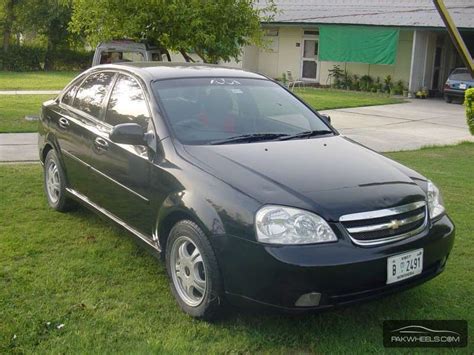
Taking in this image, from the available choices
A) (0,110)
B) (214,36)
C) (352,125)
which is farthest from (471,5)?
(0,110)

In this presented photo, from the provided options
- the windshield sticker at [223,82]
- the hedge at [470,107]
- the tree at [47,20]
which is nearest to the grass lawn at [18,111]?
the windshield sticker at [223,82]

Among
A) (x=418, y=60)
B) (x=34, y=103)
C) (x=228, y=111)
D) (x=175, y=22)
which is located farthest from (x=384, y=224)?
(x=418, y=60)

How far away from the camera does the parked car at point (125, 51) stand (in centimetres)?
1122

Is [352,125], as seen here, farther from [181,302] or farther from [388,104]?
[181,302]

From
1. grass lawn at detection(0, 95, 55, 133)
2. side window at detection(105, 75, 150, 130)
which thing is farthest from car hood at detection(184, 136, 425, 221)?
grass lawn at detection(0, 95, 55, 133)

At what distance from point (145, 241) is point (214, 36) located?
22.2 feet

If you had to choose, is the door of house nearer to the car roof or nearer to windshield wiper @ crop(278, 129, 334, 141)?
the car roof

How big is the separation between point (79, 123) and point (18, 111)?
9.17 metres

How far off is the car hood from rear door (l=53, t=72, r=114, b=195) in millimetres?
1418

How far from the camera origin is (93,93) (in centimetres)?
536

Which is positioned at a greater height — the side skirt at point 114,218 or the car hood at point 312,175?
the car hood at point 312,175

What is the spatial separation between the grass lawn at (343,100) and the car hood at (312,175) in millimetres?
12917

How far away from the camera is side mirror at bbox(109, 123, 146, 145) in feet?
13.7

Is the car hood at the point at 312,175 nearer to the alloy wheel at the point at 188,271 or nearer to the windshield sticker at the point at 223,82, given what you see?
the alloy wheel at the point at 188,271
